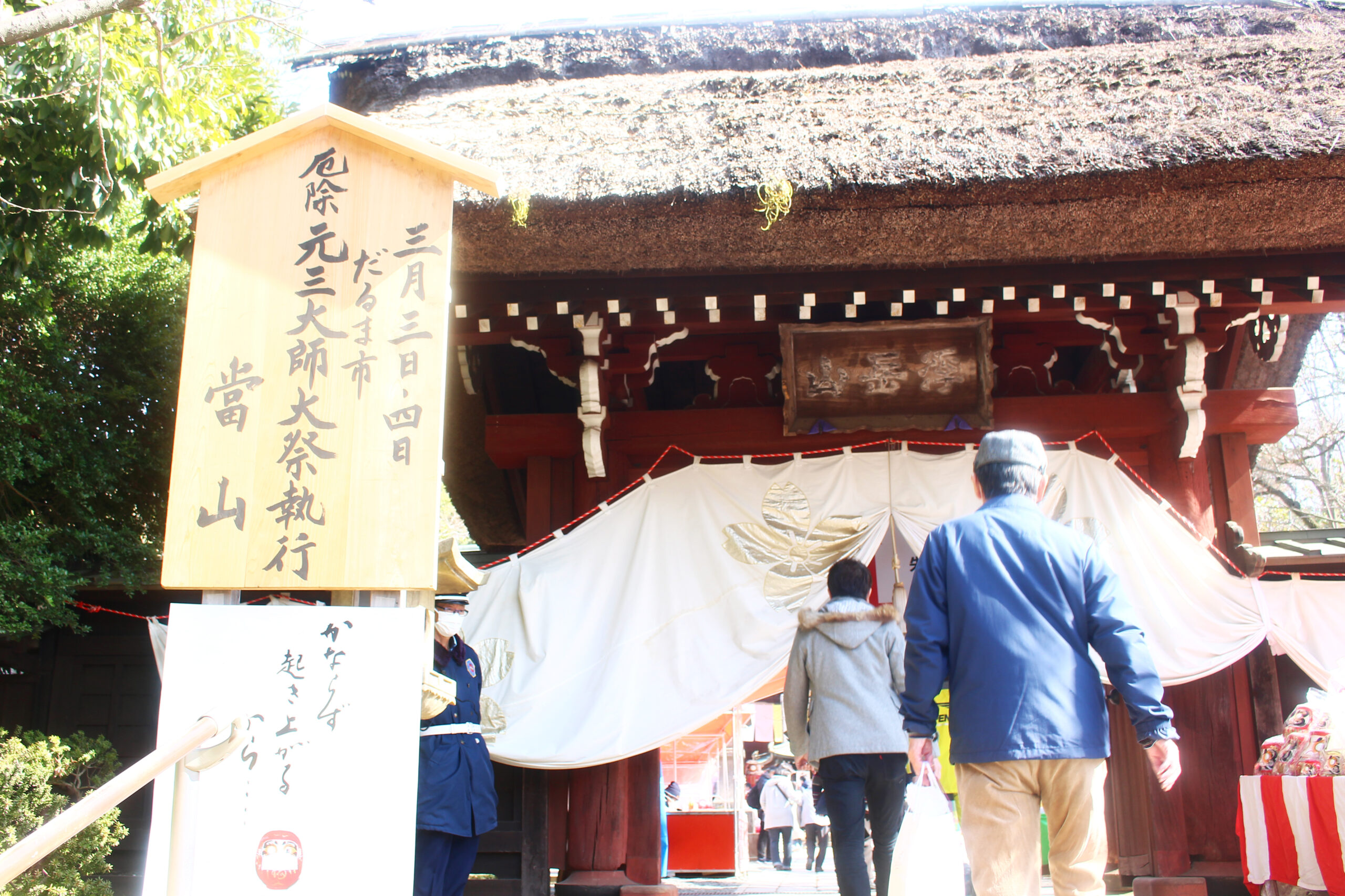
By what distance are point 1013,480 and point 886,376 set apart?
7.32 ft

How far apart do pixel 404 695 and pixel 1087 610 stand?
1.65 meters

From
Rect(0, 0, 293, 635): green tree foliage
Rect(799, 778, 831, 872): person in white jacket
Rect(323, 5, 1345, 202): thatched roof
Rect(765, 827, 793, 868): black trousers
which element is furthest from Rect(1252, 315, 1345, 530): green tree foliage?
Rect(0, 0, 293, 635): green tree foliage

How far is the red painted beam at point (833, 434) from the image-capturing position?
4.65 metres

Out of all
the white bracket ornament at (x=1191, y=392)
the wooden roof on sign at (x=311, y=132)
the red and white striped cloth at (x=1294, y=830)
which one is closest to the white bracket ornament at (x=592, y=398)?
the wooden roof on sign at (x=311, y=132)

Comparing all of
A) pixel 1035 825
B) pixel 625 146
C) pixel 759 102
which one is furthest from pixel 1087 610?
pixel 759 102

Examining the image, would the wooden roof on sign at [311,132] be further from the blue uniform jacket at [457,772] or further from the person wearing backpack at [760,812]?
the person wearing backpack at [760,812]

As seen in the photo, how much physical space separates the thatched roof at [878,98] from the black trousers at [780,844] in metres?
8.02

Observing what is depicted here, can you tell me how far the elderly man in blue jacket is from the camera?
2.12m

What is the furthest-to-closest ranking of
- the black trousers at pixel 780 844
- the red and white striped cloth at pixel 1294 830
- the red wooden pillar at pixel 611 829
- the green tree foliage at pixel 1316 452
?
the green tree foliage at pixel 1316 452, the black trousers at pixel 780 844, the red wooden pillar at pixel 611 829, the red and white striped cloth at pixel 1294 830

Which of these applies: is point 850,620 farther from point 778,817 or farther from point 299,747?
point 778,817

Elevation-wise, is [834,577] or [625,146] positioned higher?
[625,146]

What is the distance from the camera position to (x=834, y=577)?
145 inches

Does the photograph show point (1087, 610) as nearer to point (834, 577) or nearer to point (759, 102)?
point (834, 577)

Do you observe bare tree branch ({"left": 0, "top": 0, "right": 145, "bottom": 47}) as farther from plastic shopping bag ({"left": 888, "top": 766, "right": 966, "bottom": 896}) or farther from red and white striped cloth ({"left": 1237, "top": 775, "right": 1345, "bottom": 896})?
red and white striped cloth ({"left": 1237, "top": 775, "right": 1345, "bottom": 896})
